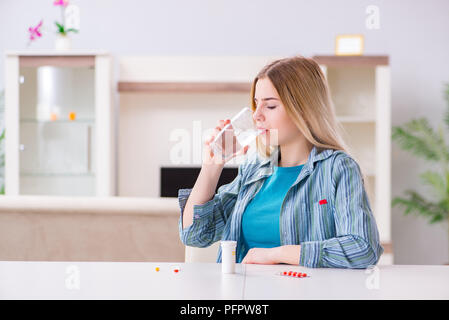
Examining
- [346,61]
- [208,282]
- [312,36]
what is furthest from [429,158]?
[208,282]

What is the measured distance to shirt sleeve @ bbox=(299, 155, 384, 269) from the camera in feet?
4.55

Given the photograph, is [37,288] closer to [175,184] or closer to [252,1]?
[175,184]

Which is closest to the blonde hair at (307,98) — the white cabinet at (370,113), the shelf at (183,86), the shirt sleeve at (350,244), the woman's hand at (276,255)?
the shirt sleeve at (350,244)

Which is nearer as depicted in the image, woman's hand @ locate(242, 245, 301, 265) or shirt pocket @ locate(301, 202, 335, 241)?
woman's hand @ locate(242, 245, 301, 265)

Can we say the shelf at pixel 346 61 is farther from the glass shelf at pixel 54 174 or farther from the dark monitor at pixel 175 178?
the glass shelf at pixel 54 174

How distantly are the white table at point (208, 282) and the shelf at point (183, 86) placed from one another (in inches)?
117

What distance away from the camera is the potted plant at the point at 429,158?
4070 millimetres

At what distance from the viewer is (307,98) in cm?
159

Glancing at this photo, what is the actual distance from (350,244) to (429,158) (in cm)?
301

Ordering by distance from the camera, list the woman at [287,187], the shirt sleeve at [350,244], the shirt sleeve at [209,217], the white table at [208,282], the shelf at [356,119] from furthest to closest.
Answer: the shelf at [356,119], the shirt sleeve at [209,217], the woman at [287,187], the shirt sleeve at [350,244], the white table at [208,282]

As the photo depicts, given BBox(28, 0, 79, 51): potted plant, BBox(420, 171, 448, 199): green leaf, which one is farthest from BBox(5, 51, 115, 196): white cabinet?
BBox(420, 171, 448, 199): green leaf

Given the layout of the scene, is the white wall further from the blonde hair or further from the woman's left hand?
the woman's left hand

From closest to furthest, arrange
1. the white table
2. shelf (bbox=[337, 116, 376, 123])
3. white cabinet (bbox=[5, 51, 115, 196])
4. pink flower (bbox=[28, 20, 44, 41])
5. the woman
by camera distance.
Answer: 1. the white table
2. the woman
3. shelf (bbox=[337, 116, 376, 123])
4. white cabinet (bbox=[5, 51, 115, 196])
5. pink flower (bbox=[28, 20, 44, 41])

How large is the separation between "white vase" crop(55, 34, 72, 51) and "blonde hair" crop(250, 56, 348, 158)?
9.90ft
